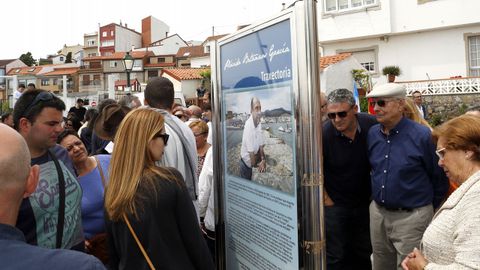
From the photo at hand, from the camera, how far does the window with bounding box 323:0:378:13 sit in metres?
22.0

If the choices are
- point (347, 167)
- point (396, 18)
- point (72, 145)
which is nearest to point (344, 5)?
point (396, 18)

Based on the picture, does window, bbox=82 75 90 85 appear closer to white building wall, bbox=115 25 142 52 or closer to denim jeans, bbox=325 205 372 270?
white building wall, bbox=115 25 142 52

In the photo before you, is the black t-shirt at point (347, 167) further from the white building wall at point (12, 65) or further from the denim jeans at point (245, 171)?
the white building wall at point (12, 65)

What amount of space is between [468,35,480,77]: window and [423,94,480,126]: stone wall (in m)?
2.96

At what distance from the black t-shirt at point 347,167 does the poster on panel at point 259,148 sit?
1.24m

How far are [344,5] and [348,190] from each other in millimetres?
20769

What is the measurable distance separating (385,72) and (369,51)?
1.80 m

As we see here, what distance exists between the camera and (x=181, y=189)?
8.11ft

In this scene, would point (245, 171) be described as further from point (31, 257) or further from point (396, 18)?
point (396, 18)

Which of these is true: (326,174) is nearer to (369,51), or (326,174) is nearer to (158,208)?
(158,208)

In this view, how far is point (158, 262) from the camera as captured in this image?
7.91 feet

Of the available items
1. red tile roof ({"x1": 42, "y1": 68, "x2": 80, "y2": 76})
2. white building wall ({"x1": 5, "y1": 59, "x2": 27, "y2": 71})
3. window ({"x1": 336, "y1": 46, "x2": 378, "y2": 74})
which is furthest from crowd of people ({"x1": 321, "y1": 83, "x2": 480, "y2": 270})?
white building wall ({"x1": 5, "y1": 59, "x2": 27, "y2": 71})

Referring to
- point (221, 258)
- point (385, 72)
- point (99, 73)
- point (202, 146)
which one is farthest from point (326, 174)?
point (99, 73)

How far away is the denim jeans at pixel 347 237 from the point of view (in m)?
3.98
